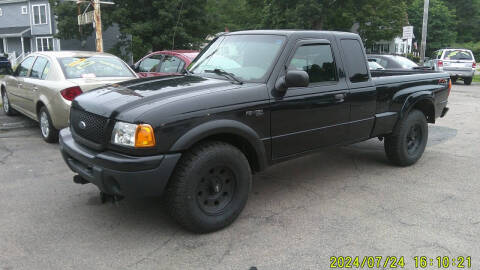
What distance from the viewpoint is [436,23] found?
56.2m

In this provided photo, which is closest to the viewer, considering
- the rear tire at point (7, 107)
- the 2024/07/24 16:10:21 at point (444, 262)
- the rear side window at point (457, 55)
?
the 2024/07/24 16:10:21 at point (444, 262)

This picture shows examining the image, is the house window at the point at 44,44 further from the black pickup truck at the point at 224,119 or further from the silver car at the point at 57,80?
the black pickup truck at the point at 224,119

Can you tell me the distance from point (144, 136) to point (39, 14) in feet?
119

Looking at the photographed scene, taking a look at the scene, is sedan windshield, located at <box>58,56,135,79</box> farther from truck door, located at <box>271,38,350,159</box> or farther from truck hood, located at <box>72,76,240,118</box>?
truck door, located at <box>271,38,350,159</box>

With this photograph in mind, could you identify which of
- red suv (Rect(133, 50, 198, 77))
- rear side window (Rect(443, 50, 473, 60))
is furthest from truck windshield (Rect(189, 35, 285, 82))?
rear side window (Rect(443, 50, 473, 60))

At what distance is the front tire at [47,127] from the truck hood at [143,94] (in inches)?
122

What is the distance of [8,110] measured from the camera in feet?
30.8

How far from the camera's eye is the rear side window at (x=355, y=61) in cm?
493

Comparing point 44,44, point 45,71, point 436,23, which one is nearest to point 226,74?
point 45,71

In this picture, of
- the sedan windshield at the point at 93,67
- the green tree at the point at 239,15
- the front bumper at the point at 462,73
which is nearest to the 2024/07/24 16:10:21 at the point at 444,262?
the sedan windshield at the point at 93,67

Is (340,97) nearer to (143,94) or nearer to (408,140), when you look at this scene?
(408,140)

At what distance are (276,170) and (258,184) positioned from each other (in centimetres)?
67

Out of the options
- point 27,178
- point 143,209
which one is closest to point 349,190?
point 143,209

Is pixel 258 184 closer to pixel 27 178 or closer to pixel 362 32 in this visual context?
pixel 27 178
